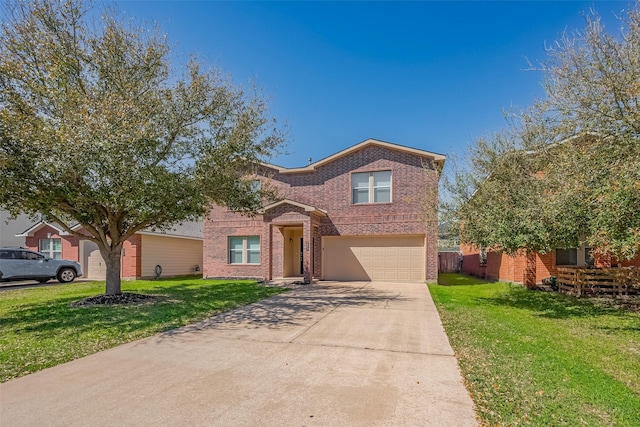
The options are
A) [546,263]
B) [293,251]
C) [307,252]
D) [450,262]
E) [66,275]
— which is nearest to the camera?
[546,263]

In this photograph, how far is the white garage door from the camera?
52.2 feet

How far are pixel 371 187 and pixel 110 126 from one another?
1135 cm

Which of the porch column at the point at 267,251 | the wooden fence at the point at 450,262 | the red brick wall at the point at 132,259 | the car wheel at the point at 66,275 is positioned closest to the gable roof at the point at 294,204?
the porch column at the point at 267,251

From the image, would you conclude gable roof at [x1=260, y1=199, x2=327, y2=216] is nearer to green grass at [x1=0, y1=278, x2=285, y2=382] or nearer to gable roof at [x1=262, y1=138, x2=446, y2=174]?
gable roof at [x1=262, y1=138, x2=446, y2=174]

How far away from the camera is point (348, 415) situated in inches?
139

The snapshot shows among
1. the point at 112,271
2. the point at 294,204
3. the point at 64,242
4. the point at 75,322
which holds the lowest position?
the point at 75,322

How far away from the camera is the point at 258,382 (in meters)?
4.34

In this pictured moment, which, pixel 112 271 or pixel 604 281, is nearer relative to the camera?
pixel 112 271

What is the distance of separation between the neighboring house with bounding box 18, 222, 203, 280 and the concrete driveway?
13095 mm

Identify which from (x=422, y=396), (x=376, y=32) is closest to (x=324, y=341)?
(x=422, y=396)

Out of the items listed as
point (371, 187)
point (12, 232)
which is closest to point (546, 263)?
point (371, 187)

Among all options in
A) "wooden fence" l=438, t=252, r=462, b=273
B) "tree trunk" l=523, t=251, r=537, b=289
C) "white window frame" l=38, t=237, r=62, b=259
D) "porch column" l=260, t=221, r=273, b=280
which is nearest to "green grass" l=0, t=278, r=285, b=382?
"porch column" l=260, t=221, r=273, b=280

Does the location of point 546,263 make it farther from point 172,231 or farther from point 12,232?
point 12,232

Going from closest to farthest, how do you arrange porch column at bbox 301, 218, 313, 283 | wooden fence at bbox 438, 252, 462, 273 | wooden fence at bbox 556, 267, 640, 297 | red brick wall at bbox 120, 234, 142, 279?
1. wooden fence at bbox 556, 267, 640, 297
2. porch column at bbox 301, 218, 313, 283
3. red brick wall at bbox 120, 234, 142, 279
4. wooden fence at bbox 438, 252, 462, 273
